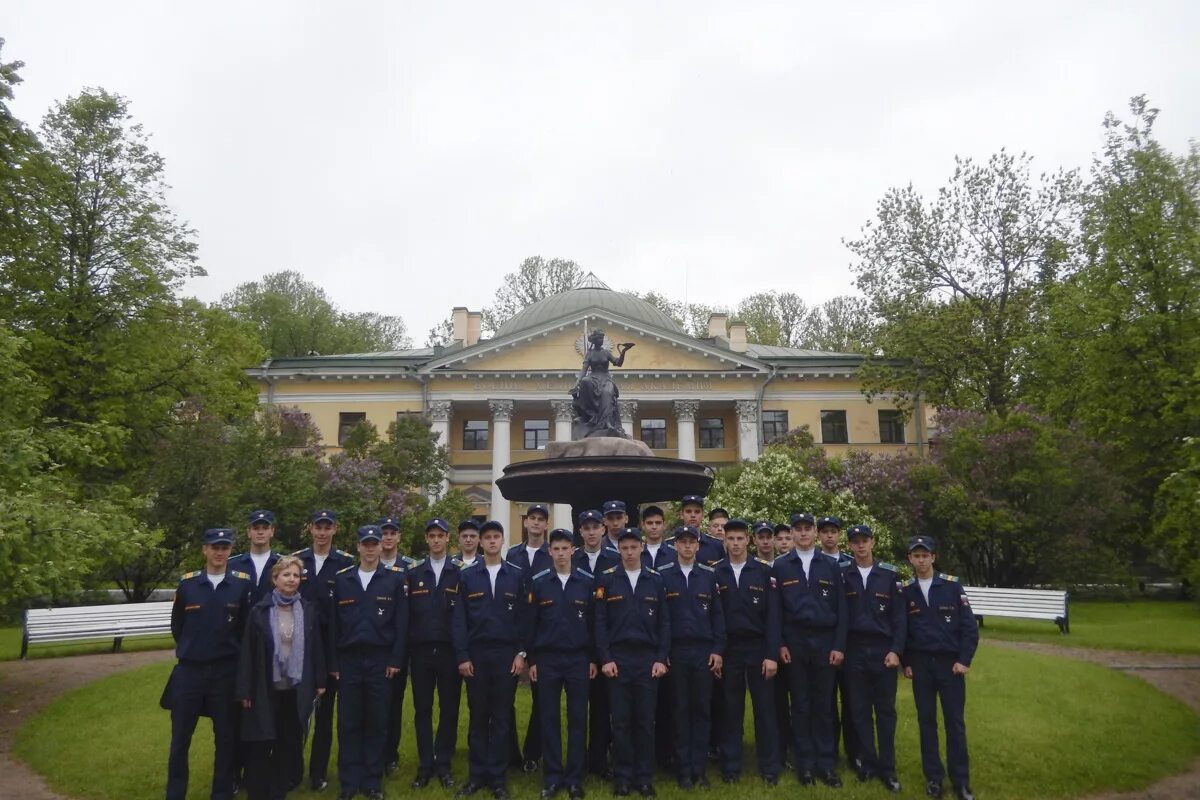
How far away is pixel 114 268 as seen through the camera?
71.1ft

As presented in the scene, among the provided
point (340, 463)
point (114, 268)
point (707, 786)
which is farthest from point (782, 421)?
point (707, 786)

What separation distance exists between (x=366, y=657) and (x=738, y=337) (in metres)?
→ 37.1

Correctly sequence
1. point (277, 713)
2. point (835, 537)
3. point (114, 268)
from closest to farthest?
point (277, 713) → point (835, 537) → point (114, 268)

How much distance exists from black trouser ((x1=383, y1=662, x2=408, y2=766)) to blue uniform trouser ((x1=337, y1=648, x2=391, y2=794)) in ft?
1.42

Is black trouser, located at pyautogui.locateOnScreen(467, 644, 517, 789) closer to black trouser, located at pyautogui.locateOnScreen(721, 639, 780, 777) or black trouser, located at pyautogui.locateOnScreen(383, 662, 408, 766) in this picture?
black trouser, located at pyautogui.locateOnScreen(383, 662, 408, 766)

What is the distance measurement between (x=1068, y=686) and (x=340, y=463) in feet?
59.0

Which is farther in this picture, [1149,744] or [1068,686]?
[1068,686]

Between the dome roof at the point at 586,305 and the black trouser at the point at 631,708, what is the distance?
117ft

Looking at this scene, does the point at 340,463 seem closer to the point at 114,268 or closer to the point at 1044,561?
the point at 114,268

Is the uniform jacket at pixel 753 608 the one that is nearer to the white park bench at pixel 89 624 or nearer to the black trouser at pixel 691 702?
the black trouser at pixel 691 702

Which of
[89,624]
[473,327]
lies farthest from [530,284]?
[89,624]

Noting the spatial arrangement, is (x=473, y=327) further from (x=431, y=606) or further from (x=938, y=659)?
(x=938, y=659)

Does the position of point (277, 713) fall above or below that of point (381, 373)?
below

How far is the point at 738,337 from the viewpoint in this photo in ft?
138
